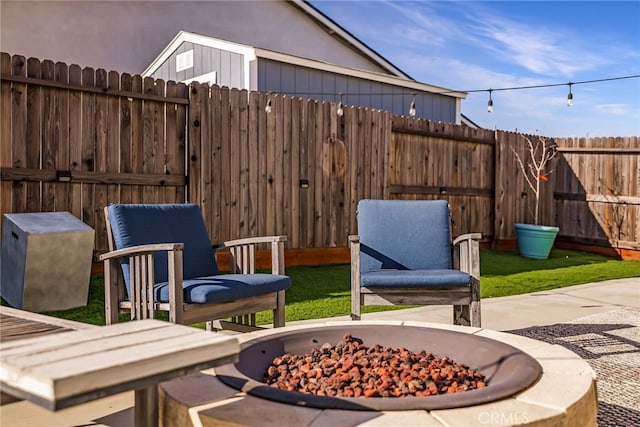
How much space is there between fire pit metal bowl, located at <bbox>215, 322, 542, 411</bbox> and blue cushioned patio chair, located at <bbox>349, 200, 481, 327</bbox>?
117 cm

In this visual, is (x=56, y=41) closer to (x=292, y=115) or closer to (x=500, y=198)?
(x=292, y=115)

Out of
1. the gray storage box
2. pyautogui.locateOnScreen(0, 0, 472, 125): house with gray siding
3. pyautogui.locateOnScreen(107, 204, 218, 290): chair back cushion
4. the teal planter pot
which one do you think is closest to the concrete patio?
pyautogui.locateOnScreen(107, 204, 218, 290): chair back cushion

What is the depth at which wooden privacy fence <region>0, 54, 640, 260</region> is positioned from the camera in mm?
4965

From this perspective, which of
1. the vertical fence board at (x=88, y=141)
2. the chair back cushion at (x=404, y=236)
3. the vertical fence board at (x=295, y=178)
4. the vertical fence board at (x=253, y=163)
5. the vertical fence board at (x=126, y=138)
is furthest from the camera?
the vertical fence board at (x=295, y=178)

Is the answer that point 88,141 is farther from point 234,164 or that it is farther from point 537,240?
point 537,240

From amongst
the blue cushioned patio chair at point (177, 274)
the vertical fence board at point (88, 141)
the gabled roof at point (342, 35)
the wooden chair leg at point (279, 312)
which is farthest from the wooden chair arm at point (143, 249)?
the gabled roof at point (342, 35)

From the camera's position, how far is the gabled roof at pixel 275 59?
8.94m

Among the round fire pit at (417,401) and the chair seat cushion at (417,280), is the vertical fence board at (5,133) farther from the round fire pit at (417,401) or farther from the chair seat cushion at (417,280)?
the round fire pit at (417,401)

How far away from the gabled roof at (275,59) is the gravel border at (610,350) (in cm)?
608

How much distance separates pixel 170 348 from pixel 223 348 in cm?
13

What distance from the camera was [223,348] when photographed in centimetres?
128

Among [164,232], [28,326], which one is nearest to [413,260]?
[164,232]

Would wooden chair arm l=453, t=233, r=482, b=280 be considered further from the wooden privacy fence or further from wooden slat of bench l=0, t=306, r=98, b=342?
the wooden privacy fence

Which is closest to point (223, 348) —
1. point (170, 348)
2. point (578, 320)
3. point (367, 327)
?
point (170, 348)
